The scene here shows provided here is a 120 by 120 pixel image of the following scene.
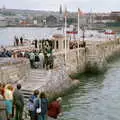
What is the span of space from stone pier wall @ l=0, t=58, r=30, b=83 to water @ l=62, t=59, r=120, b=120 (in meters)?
3.03

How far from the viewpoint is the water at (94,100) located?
76.1 ft

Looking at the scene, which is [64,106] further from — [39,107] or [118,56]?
[118,56]

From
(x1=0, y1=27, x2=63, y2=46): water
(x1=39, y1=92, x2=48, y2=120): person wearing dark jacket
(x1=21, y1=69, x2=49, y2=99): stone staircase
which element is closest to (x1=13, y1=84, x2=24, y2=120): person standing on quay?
(x1=39, y1=92, x2=48, y2=120): person wearing dark jacket

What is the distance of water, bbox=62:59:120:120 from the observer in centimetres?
2320

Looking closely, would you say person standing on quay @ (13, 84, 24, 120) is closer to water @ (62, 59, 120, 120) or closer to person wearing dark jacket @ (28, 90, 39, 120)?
person wearing dark jacket @ (28, 90, 39, 120)

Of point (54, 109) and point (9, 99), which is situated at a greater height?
point (9, 99)

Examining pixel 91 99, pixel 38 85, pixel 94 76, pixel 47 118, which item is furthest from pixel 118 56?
pixel 47 118

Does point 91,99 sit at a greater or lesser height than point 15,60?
lesser

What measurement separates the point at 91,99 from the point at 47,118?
1098 centimetres

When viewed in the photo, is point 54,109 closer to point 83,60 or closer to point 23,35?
point 83,60

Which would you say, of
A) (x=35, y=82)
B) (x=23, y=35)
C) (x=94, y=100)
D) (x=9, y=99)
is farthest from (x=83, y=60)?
(x=23, y=35)

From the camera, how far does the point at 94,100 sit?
27219 mm

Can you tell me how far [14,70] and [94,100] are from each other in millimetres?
6132

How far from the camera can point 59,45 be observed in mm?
36562
